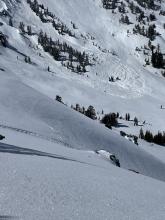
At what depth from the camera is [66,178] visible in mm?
12891

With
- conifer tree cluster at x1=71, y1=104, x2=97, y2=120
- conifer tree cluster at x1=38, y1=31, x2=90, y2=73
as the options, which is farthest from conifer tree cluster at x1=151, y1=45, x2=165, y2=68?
conifer tree cluster at x1=71, y1=104, x2=97, y2=120

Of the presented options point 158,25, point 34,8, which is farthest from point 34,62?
point 158,25

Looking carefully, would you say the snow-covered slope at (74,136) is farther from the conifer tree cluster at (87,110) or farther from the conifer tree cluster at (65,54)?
the conifer tree cluster at (87,110)

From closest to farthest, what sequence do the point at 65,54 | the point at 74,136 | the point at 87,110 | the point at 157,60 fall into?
the point at 74,136, the point at 87,110, the point at 65,54, the point at 157,60

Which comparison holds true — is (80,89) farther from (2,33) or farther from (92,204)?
(92,204)

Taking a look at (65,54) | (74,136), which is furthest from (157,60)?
(74,136)

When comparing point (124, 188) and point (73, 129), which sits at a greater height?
point (124, 188)

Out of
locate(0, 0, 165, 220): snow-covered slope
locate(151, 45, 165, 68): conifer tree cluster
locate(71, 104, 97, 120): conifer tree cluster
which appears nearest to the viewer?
locate(0, 0, 165, 220): snow-covered slope

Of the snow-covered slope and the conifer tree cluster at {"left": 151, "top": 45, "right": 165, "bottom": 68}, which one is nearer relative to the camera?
the snow-covered slope

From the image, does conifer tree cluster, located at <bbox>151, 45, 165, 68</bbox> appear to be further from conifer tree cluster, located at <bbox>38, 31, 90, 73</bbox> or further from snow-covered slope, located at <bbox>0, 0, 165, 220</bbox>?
Answer: conifer tree cluster, located at <bbox>38, 31, 90, 73</bbox>

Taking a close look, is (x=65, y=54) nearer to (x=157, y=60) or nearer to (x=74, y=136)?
(x=157, y=60)

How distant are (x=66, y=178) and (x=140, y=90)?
405ft

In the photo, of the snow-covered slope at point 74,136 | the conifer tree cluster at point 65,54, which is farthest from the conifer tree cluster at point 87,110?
the conifer tree cluster at point 65,54

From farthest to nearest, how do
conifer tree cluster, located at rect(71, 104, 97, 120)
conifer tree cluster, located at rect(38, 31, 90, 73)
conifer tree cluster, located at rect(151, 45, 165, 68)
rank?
Result: conifer tree cluster, located at rect(151, 45, 165, 68), conifer tree cluster, located at rect(38, 31, 90, 73), conifer tree cluster, located at rect(71, 104, 97, 120)
